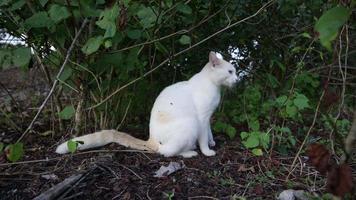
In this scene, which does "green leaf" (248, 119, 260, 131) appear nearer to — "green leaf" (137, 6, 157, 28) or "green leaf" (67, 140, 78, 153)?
"green leaf" (137, 6, 157, 28)

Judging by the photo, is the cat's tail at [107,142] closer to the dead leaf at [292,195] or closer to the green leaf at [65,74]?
the green leaf at [65,74]

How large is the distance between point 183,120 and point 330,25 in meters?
2.11

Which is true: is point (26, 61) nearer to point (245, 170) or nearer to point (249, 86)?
point (245, 170)

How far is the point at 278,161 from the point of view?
128 inches

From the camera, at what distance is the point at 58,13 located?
9.16 feet

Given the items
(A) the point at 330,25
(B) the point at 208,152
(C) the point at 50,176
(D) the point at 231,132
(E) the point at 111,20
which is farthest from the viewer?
(D) the point at 231,132

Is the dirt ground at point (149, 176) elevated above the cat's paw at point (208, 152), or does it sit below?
below

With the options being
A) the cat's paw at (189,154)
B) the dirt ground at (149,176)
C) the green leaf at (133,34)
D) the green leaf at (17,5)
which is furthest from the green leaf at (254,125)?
the green leaf at (17,5)

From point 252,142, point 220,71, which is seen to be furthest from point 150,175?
point 220,71

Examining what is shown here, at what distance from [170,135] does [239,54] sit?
4.17 feet

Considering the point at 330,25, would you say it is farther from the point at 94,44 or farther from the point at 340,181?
the point at 94,44

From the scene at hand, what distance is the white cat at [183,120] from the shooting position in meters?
3.29

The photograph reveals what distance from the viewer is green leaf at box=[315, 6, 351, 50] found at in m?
1.24

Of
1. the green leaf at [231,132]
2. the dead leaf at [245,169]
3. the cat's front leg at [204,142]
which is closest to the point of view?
the dead leaf at [245,169]
